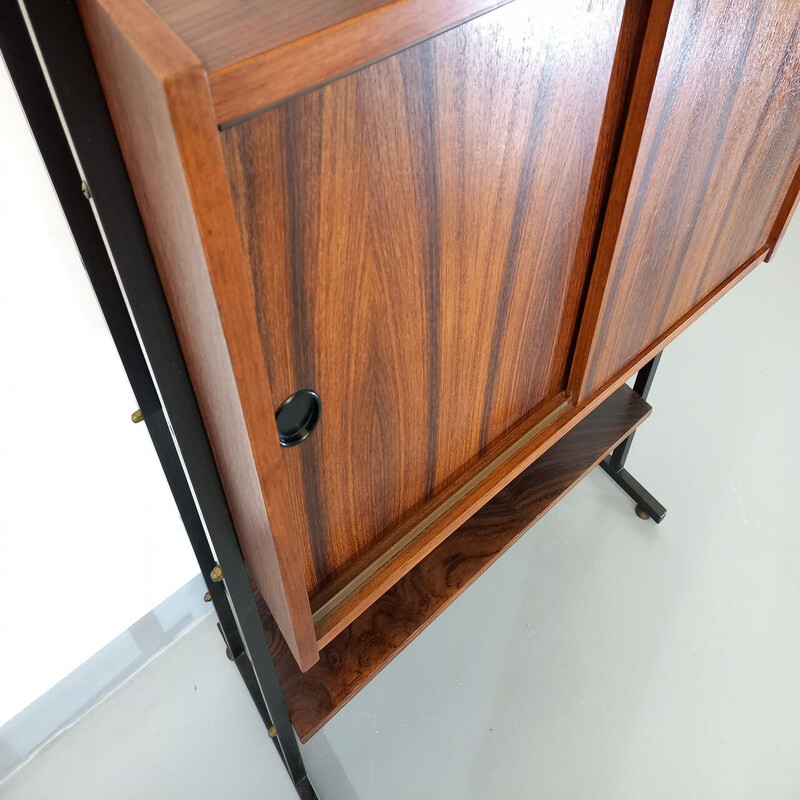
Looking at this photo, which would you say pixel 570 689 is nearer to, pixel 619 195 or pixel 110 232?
pixel 619 195

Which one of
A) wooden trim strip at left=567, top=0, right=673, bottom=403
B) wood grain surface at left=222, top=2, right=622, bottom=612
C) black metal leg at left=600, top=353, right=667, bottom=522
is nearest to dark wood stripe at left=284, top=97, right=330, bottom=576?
wood grain surface at left=222, top=2, right=622, bottom=612

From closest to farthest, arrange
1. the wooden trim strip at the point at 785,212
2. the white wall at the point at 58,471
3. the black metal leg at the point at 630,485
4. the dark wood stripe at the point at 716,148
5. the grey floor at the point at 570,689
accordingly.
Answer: the dark wood stripe at the point at 716,148, the white wall at the point at 58,471, the wooden trim strip at the point at 785,212, the grey floor at the point at 570,689, the black metal leg at the point at 630,485

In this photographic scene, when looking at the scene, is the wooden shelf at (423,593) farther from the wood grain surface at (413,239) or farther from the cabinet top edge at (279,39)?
the cabinet top edge at (279,39)

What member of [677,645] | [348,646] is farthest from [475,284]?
[677,645]

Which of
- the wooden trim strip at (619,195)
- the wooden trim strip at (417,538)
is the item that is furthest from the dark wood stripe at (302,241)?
the wooden trim strip at (619,195)

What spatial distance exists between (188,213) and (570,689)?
1.12m

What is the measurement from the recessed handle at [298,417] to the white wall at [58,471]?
1.29 ft

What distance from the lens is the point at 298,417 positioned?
482 mm

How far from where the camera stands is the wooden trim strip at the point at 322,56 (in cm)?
31

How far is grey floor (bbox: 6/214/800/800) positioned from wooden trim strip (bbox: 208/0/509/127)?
1058mm

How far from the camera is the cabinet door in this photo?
549 millimetres

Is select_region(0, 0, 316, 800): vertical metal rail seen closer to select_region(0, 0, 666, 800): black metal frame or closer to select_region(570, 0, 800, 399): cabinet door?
select_region(0, 0, 666, 800): black metal frame

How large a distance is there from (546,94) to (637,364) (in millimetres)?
482

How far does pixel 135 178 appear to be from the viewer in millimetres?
399
